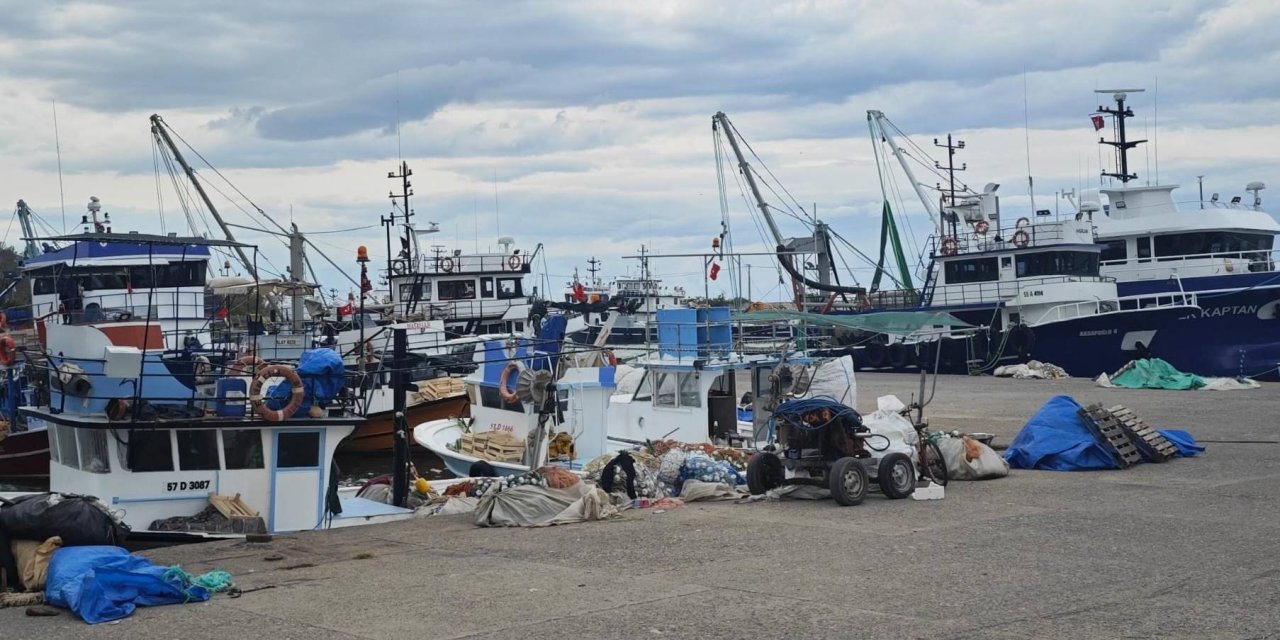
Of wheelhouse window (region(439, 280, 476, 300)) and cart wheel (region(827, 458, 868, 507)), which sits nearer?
cart wheel (region(827, 458, 868, 507))

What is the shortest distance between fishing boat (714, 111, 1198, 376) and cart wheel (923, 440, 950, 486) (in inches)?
734

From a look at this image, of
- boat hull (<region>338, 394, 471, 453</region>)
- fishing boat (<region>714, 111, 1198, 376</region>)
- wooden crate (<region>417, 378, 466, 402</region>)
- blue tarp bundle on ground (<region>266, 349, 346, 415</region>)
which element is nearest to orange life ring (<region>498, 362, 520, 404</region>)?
blue tarp bundle on ground (<region>266, 349, 346, 415</region>)

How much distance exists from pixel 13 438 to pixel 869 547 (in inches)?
738

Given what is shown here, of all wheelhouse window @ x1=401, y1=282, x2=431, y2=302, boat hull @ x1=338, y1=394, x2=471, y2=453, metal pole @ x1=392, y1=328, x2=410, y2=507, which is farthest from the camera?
wheelhouse window @ x1=401, y1=282, x2=431, y2=302

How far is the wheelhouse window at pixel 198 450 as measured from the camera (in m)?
14.2

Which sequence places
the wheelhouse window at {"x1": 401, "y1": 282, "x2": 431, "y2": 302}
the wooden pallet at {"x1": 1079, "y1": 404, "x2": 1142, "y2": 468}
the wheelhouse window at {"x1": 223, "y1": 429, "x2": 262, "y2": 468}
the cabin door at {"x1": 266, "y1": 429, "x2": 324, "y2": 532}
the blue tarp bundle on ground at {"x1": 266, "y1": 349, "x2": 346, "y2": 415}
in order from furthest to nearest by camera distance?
1. the wheelhouse window at {"x1": 401, "y1": 282, "x2": 431, "y2": 302}
2. the wooden pallet at {"x1": 1079, "y1": 404, "x2": 1142, "y2": 468}
3. the blue tarp bundle on ground at {"x1": 266, "y1": 349, "x2": 346, "y2": 415}
4. the cabin door at {"x1": 266, "y1": 429, "x2": 324, "y2": 532}
5. the wheelhouse window at {"x1": 223, "y1": 429, "x2": 262, "y2": 468}

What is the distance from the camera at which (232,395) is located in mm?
15336

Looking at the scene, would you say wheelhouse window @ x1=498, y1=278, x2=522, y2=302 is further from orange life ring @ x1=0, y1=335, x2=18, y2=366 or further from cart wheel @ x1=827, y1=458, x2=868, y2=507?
cart wheel @ x1=827, y1=458, x2=868, y2=507

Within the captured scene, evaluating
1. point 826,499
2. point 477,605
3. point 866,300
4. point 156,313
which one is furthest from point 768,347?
point 866,300

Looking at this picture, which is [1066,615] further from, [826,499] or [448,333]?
[448,333]

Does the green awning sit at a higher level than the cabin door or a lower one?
higher

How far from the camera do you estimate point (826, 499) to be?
598 inches

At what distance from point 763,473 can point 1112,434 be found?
5.23m

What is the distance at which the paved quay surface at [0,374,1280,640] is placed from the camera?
870 cm
